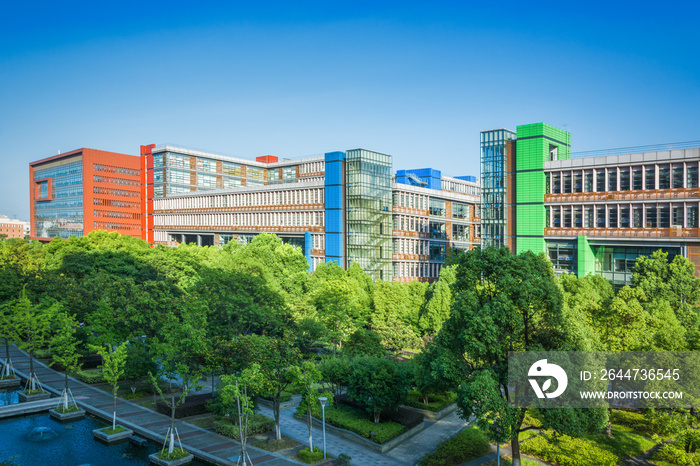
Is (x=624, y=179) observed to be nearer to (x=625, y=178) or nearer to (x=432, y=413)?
(x=625, y=178)

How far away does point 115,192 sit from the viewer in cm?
12475

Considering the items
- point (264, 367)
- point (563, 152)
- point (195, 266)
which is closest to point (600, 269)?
point (563, 152)

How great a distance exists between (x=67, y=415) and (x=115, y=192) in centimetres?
10104

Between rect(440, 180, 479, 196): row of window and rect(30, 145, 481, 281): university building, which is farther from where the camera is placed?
rect(440, 180, 479, 196): row of window

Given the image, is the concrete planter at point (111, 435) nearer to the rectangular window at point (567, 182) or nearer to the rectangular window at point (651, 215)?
the rectangular window at point (567, 182)

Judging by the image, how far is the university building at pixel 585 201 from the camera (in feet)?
171

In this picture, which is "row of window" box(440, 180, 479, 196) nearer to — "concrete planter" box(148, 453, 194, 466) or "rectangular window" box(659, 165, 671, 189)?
"rectangular window" box(659, 165, 671, 189)

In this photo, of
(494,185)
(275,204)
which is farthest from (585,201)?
(275,204)

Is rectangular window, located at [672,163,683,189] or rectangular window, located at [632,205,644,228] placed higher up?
rectangular window, located at [672,163,683,189]

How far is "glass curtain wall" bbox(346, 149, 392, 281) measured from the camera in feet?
245

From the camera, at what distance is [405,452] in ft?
94.9

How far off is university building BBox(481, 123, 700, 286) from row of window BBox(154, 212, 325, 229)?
28.2 meters

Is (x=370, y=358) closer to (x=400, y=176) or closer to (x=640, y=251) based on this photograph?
(x=640, y=251)

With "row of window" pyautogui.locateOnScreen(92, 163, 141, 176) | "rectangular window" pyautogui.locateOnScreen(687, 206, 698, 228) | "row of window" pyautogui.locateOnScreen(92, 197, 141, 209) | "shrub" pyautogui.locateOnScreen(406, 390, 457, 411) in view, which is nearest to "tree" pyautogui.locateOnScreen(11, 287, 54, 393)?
"shrub" pyautogui.locateOnScreen(406, 390, 457, 411)
